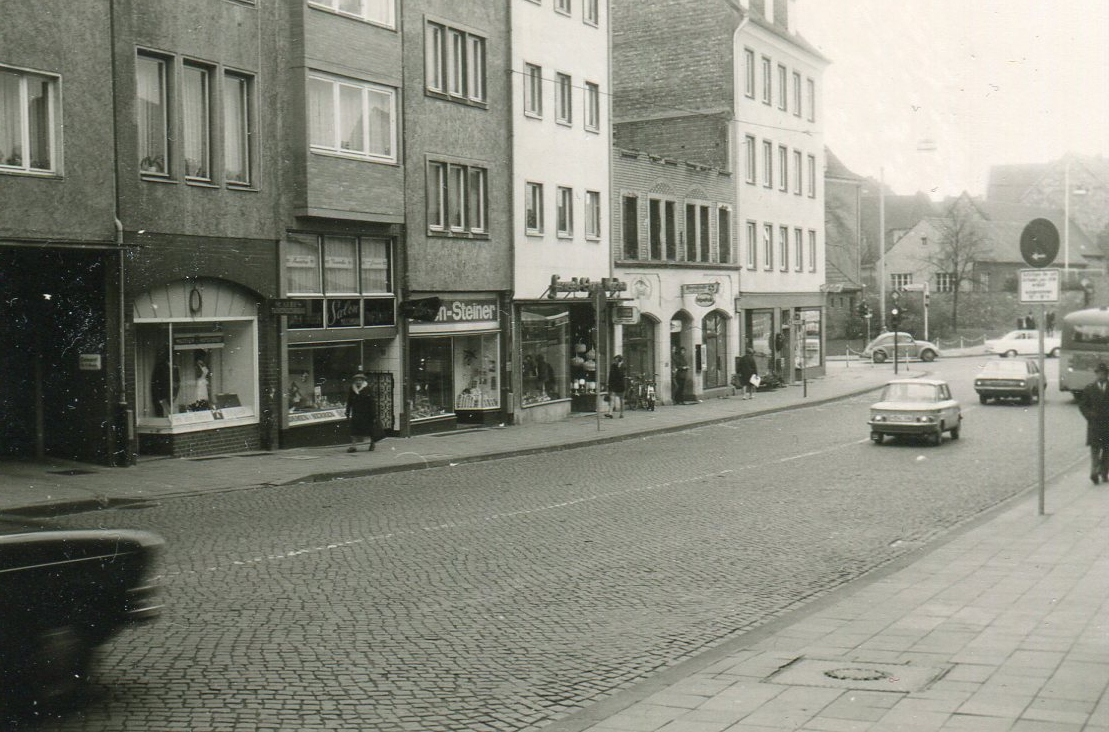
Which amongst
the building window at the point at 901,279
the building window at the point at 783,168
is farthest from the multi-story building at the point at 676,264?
the building window at the point at 901,279

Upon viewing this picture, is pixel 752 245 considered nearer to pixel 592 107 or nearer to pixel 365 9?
pixel 592 107

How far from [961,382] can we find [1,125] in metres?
42.8

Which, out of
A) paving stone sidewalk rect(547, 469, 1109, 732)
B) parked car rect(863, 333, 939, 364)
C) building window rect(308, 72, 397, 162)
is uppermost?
building window rect(308, 72, 397, 162)

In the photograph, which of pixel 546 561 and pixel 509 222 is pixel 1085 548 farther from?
pixel 509 222

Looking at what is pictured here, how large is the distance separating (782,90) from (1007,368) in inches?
723

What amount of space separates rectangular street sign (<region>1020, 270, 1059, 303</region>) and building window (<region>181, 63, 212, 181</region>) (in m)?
14.5

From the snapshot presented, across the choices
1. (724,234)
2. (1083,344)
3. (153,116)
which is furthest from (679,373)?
(153,116)

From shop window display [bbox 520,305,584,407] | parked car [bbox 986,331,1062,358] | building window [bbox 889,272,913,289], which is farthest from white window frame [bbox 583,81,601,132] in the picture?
building window [bbox 889,272,913,289]

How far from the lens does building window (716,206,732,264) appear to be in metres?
47.7

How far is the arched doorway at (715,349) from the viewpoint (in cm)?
4640

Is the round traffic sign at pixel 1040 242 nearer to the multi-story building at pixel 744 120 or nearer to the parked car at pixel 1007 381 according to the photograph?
the parked car at pixel 1007 381

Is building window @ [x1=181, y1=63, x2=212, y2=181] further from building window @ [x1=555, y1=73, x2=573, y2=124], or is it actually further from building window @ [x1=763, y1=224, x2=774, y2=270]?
building window @ [x1=763, y1=224, x2=774, y2=270]

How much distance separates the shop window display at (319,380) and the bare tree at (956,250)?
6675cm

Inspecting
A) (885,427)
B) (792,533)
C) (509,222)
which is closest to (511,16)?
(509,222)
